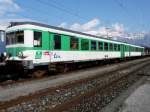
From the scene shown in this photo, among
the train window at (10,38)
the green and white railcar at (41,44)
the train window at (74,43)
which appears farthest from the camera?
the train window at (74,43)

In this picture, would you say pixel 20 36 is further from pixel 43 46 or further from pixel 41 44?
pixel 43 46

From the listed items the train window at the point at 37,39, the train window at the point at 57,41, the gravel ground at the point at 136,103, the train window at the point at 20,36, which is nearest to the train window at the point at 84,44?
the train window at the point at 57,41

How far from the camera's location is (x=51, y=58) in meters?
15.7

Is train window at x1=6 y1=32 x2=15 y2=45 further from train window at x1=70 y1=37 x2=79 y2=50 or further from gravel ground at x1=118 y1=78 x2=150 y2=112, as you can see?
gravel ground at x1=118 y1=78 x2=150 y2=112

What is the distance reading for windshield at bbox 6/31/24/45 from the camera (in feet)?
47.2

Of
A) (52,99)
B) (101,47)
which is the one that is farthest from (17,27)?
Result: (101,47)

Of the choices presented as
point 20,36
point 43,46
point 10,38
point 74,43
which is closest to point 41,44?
point 43,46

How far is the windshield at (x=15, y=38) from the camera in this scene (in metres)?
14.4

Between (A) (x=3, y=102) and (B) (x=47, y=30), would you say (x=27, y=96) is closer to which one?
(A) (x=3, y=102)

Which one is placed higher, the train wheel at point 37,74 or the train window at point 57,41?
the train window at point 57,41

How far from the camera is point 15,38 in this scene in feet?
48.7

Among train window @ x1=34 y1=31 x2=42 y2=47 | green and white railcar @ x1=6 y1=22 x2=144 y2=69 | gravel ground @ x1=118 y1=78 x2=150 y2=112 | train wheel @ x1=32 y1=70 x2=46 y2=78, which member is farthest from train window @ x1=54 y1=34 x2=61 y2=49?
gravel ground @ x1=118 y1=78 x2=150 y2=112

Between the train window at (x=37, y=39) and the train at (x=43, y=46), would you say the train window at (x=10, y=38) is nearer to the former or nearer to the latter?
the train at (x=43, y=46)

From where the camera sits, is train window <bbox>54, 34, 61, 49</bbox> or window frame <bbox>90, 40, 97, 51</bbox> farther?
window frame <bbox>90, 40, 97, 51</bbox>
